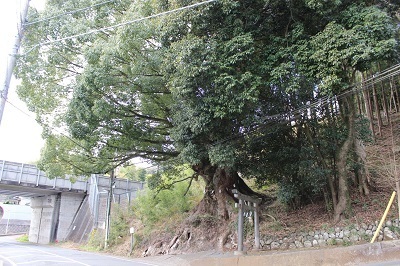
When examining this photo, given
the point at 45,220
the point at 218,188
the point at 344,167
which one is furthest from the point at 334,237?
the point at 45,220

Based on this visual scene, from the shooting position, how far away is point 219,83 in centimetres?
981

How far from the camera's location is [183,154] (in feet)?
39.3

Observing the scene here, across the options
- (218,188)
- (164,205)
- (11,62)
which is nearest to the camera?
(11,62)

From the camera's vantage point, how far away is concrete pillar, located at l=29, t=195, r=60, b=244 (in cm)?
3180

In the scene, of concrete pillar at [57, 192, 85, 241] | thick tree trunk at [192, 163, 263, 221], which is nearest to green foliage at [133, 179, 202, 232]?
thick tree trunk at [192, 163, 263, 221]

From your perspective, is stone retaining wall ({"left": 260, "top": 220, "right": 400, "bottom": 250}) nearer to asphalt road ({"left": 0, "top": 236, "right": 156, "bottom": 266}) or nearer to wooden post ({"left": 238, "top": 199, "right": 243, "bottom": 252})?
wooden post ({"left": 238, "top": 199, "right": 243, "bottom": 252})

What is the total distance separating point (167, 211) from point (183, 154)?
924 cm

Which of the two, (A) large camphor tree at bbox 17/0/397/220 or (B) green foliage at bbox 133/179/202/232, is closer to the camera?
(A) large camphor tree at bbox 17/0/397/220

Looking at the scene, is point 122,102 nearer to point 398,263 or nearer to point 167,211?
point 167,211

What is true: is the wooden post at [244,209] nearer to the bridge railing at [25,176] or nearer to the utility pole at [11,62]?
the utility pole at [11,62]

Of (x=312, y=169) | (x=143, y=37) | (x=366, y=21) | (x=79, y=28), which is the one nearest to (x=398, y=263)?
(x=312, y=169)

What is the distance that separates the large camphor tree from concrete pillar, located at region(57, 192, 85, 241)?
17864 millimetres

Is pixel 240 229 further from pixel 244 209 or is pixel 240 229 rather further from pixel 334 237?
pixel 334 237

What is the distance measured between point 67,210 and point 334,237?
29.3m
